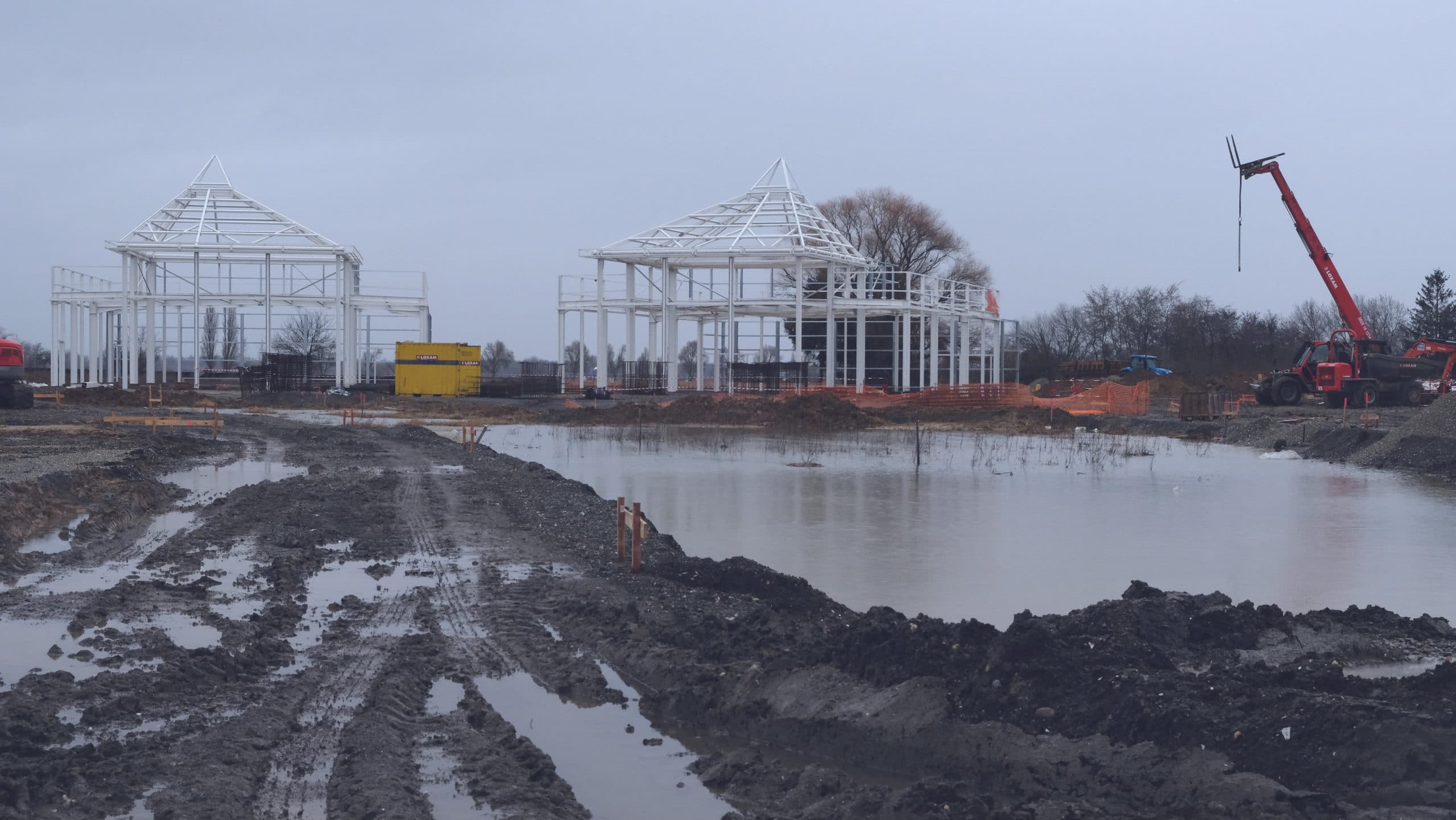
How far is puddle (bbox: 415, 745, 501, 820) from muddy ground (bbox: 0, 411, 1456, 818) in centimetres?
2

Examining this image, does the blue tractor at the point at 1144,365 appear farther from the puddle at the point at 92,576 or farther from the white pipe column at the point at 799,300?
the puddle at the point at 92,576

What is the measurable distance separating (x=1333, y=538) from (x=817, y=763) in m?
11.7

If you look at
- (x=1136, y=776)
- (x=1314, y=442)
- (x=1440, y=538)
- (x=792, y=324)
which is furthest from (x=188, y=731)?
(x=792, y=324)

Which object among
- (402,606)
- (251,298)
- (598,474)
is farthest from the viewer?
(251,298)

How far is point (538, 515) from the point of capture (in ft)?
54.2

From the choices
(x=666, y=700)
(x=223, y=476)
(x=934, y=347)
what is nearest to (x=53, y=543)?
(x=223, y=476)

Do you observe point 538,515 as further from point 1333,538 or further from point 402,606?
point 1333,538

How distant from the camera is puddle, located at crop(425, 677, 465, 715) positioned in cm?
746

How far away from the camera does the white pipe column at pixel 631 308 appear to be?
54.0 meters

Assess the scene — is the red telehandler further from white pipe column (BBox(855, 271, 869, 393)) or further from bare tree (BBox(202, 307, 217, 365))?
bare tree (BBox(202, 307, 217, 365))

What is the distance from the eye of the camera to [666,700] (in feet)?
25.7

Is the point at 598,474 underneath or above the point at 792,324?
underneath

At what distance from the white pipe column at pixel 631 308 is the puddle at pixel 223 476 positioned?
30.1 metres

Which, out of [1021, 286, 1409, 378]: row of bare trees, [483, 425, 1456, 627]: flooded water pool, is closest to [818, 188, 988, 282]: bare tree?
[1021, 286, 1409, 378]: row of bare trees
